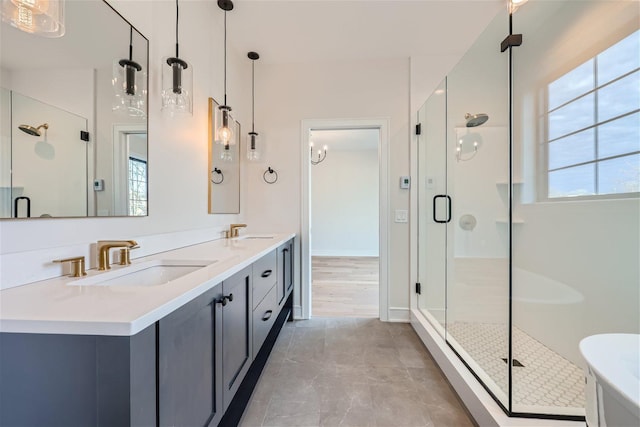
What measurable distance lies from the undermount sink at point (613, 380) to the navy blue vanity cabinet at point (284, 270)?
5.60ft

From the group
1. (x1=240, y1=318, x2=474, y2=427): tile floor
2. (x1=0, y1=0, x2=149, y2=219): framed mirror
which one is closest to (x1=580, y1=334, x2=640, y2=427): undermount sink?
(x1=240, y1=318, x2=474, y2=427): tile floor

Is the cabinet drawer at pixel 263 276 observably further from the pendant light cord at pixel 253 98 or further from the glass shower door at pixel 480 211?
the pendant light cord at pixel 253 98

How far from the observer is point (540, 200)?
200 cm

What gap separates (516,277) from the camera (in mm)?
1767

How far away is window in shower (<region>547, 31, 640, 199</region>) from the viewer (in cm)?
151

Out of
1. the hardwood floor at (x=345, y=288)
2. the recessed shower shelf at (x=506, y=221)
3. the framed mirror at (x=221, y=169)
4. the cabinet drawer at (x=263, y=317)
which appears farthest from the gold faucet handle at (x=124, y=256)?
the recessed shower shelf at (x=506, y=221)

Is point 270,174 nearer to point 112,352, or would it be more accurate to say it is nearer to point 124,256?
point 124,256

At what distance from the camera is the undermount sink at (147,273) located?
0.95 m

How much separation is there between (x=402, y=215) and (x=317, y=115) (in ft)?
4.44

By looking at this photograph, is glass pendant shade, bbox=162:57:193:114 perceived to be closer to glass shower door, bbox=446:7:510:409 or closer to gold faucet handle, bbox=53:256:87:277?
gold faucet handle, bbox=53:256:87:277

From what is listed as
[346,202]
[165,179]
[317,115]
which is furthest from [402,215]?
[346,202]

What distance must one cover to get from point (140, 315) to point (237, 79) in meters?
Answer: 2.45

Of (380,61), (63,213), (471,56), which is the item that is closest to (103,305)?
(63,213)

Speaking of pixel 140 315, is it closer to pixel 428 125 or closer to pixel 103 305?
pixel 103 305
